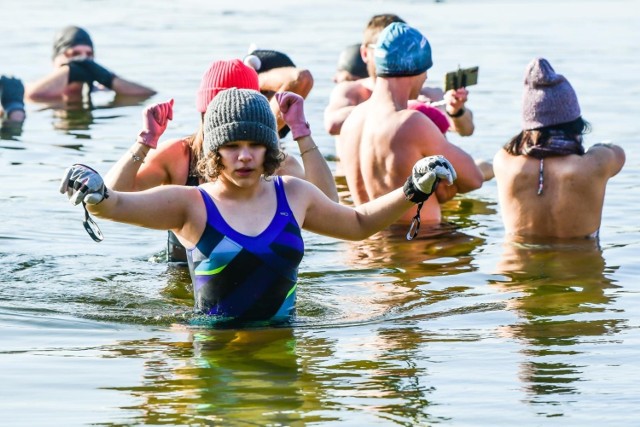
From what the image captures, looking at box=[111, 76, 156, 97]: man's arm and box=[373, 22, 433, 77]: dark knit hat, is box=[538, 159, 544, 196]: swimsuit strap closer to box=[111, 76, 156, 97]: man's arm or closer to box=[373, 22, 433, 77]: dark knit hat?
box=[373, 22, 433, 77]: dark knit hat

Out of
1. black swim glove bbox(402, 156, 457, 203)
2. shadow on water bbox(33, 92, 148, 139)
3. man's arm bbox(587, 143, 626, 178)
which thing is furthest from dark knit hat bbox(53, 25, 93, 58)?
black swim glove bbox(402, 156, 457, 203)

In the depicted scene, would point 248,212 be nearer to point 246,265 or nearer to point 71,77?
point 246,265

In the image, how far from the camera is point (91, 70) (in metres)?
16.3

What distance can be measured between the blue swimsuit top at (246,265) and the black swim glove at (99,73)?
10.0 m

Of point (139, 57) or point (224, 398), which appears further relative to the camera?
point (139, 57)

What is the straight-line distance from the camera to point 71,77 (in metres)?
16.4

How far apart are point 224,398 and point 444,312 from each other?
2032mm

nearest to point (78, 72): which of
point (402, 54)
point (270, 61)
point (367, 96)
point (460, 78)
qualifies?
point (367, 96)

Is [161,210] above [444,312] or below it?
above

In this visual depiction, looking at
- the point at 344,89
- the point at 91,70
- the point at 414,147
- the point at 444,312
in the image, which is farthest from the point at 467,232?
the point at 91,70

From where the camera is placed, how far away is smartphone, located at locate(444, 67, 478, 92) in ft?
31.0

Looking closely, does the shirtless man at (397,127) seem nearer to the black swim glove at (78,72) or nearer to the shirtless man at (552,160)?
the shirtless man at (552,160)

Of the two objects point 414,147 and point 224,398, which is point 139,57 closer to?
point 414,147

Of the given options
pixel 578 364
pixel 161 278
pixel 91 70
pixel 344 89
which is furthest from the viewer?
pixel 91 70
